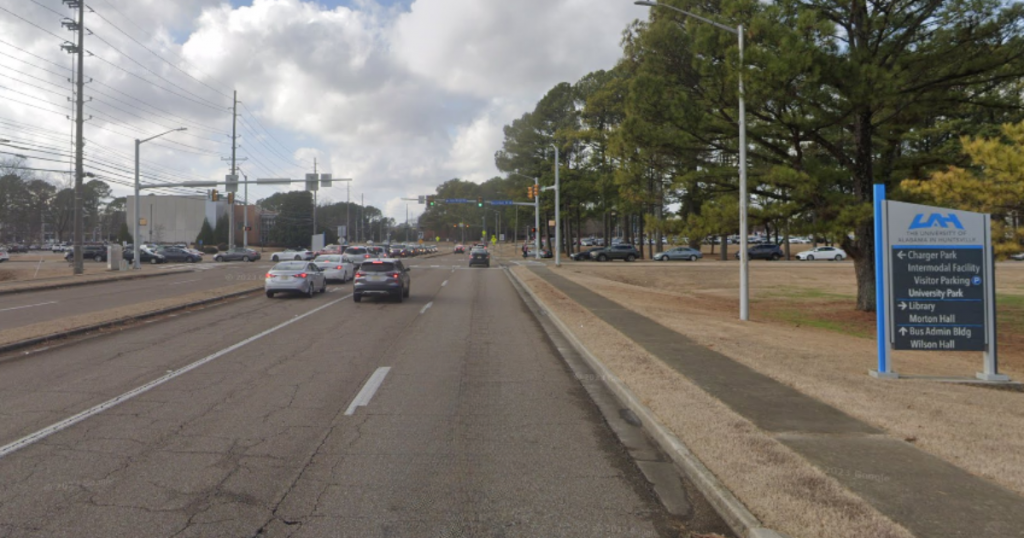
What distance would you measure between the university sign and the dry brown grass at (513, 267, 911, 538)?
3335mm

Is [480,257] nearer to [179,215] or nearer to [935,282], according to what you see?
[935,282]

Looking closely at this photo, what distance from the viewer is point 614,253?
61750 mm

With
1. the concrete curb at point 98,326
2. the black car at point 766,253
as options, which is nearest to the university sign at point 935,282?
the concrete curb at point 98,326

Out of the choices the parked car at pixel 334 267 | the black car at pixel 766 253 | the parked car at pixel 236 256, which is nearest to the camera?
the parked car at pixel 334 267

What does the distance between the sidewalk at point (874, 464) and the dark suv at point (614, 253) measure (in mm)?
51740

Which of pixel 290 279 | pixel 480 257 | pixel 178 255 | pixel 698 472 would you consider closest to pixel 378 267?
pixel 290 279

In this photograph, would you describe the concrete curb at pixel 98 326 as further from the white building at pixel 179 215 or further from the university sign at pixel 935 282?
the white building at pixel 179 215

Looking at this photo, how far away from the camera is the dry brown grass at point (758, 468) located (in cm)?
438

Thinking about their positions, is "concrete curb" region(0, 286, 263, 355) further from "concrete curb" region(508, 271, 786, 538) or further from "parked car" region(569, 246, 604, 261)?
"parked car" region(569, 246, 604, 261)

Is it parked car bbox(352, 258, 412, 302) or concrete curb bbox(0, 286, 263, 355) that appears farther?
parked car bbox(352, 258, 412, 302)

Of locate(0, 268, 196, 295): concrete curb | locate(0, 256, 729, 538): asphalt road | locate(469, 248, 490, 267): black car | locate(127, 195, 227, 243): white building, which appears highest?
locate(127, 195, 227, 243): white building

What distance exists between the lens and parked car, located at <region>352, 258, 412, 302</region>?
2230 cm

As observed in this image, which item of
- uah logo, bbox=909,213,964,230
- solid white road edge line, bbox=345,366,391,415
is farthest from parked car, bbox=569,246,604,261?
solid white road edge line, bbox=345,366,391,415

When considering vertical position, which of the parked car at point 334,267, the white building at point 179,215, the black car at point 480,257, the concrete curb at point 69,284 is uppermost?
the white building at point 179,215
